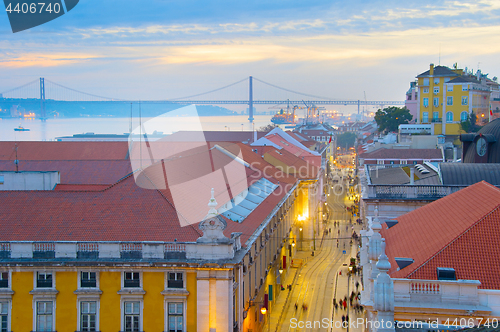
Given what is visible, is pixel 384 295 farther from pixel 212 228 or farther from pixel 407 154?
pixel 407 154

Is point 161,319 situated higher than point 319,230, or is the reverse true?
point 161,319

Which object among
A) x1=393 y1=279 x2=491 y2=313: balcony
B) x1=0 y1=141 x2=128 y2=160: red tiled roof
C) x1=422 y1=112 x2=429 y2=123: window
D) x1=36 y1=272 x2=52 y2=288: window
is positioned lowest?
x1=36 y1=272 x2=52 y2=288: window

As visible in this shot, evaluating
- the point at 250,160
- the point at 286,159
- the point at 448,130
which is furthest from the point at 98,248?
the point at 448,130

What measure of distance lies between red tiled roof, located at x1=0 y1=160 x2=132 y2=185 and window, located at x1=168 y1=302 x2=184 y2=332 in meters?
17.5

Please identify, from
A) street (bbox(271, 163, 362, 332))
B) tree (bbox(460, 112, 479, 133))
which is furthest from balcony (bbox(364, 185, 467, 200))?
tree (bbox(460, 112, 479, 133))

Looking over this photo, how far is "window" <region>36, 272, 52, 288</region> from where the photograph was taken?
24469 mm

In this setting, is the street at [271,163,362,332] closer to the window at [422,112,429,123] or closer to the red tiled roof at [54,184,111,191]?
the red tiled roof at [54,184,111,191]

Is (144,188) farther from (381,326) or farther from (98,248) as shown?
(381,326)

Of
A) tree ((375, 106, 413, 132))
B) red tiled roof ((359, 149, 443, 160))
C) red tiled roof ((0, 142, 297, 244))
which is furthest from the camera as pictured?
tree ((375, 106, 413, 132))

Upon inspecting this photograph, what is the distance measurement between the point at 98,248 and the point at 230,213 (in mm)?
9559

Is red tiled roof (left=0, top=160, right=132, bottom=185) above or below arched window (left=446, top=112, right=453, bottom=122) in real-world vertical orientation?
below

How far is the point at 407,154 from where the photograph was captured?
7375 cm

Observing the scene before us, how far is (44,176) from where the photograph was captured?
32.9m

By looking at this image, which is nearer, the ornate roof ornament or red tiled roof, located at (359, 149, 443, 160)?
the ornate roof ornament
